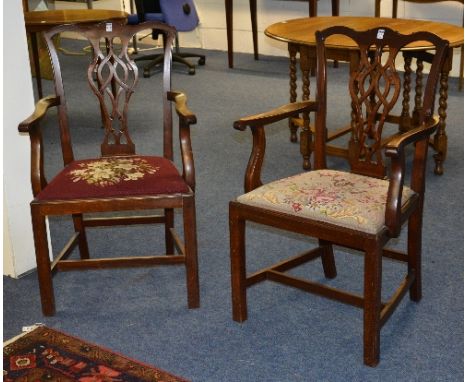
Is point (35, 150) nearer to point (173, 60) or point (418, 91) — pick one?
point (418, 91)

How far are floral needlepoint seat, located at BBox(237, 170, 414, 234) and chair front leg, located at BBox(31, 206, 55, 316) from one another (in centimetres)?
65

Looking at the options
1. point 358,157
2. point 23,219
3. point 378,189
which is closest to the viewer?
point 378,189

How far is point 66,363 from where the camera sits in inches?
86.0

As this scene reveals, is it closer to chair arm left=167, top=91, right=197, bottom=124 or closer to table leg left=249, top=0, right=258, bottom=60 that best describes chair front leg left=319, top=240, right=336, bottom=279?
chair arm left=167, top=91, right=197, bottom=124

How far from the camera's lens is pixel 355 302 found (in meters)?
2.22

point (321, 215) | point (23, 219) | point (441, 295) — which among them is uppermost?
point (321, 215)

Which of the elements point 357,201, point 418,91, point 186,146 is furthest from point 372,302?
point 418,91

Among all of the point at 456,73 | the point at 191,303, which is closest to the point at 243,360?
the point at 191,303

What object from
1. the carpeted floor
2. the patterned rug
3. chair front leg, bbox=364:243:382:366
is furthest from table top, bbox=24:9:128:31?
chair front leg, bbox=364:243:382:366

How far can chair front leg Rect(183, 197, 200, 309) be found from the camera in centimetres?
236

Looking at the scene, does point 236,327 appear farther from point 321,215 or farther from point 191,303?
point 321,215

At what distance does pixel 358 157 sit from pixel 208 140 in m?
2.04

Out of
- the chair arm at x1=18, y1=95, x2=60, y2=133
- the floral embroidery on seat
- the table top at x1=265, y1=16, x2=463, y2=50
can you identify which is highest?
the table top at x1=265, y1=16, x2=463, y2=50

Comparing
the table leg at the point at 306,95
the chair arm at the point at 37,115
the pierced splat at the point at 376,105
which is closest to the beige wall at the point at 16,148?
the chair arm at the point at 37,115
